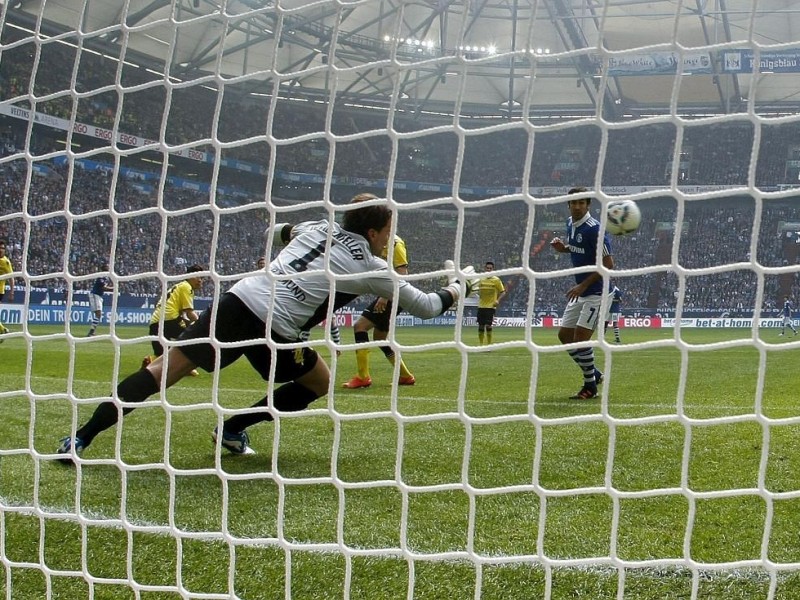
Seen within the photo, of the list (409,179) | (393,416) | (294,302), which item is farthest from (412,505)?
(409,179)

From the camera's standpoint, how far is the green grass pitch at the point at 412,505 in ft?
7.22

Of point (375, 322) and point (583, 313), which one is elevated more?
point (583, 313)

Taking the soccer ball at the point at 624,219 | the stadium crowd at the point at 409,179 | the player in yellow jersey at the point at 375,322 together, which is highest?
the stadium crowd at the point at 409,179

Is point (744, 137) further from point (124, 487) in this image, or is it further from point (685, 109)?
point (124, 487)

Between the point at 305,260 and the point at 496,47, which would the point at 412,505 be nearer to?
the point at 305,260

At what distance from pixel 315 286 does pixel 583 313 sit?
337 centimetres

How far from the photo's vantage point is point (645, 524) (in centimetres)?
275

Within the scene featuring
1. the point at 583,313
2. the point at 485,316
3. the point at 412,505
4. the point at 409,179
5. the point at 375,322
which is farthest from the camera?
the point at 409,179

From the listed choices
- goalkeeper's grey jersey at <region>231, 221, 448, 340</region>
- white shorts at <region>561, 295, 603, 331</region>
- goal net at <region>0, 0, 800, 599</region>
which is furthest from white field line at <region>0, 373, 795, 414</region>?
goalkeeper's grey jersey at <region>231, 221, 448, 340</region>

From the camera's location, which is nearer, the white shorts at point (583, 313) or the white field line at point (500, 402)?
the white field line at point (500, 402)

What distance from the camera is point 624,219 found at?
514 cm

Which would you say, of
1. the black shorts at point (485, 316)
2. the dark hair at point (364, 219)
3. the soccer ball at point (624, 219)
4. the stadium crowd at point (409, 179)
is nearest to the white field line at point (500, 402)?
the soccer ball at point (624, 219)

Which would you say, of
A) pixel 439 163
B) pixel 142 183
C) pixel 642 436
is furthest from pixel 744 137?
pixel 642 436

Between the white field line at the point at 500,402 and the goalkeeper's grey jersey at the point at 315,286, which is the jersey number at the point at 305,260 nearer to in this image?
the goalkeeper's grey jersey at the point at 315,286
